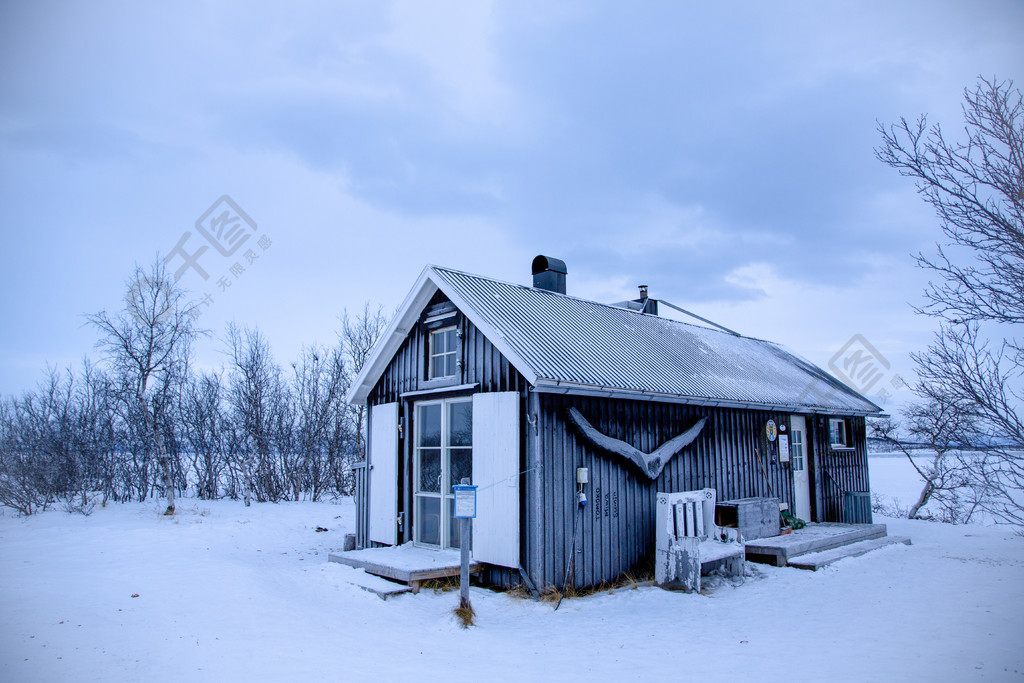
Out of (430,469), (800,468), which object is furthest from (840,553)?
(430,469)

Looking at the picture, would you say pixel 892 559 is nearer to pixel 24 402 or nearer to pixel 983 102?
pixel 983 102

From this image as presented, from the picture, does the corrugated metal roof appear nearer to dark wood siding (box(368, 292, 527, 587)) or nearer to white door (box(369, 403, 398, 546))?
dark wood siding (box(368, 292, 527, 587))

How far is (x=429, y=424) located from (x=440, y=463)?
0.72 meters

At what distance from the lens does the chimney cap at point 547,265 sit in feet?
45.2

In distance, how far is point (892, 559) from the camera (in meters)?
11.3

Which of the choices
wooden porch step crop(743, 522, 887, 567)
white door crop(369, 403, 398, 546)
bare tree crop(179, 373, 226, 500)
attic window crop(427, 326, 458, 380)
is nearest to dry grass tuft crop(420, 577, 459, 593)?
white door crop(369, 403, 398, 546)

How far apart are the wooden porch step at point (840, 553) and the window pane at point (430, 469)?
582cm

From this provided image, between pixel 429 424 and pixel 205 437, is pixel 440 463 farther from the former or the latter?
pixel 205 437

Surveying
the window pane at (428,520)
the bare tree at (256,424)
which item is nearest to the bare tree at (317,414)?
the bare tree at (256,424)

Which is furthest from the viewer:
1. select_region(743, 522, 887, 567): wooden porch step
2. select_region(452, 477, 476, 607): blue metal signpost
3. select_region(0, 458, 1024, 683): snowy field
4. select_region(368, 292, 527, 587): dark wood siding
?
select_region(743, 522, 887, 567): wooden porch step

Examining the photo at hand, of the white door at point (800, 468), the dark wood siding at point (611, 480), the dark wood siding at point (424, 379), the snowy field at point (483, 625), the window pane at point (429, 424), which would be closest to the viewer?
the snowy field at point (483, 625)

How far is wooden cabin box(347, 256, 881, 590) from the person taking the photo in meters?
8.93

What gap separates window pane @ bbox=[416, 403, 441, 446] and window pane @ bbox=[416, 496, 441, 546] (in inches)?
36.3

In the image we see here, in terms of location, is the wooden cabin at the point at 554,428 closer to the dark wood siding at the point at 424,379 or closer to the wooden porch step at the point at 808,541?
the dark wood siding at the point at 424,379
